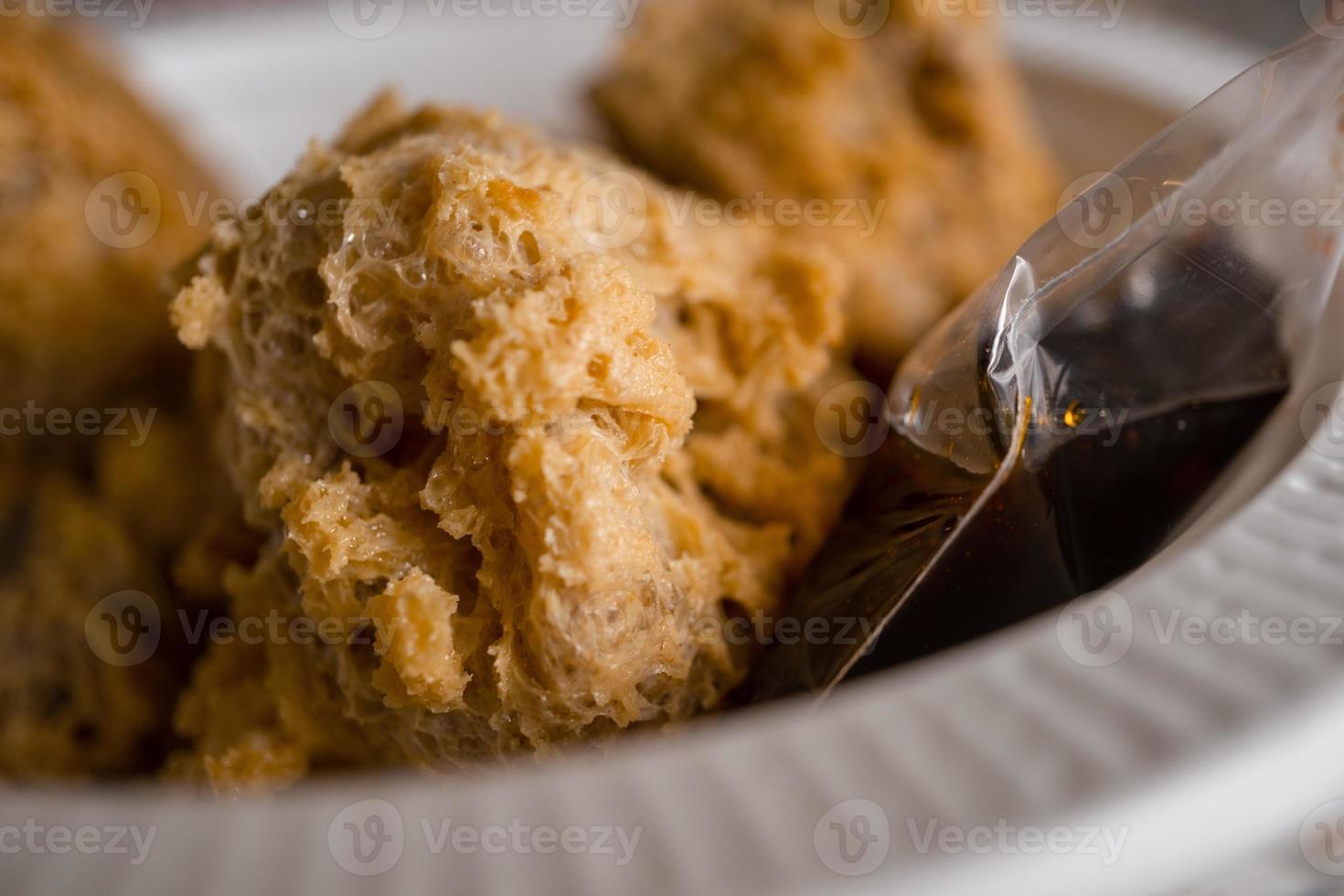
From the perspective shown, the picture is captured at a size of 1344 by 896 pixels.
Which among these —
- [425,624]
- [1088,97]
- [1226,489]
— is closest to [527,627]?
[425,624]

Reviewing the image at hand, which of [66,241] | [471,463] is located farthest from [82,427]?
[471,463]

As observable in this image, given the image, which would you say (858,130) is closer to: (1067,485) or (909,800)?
(1067,485)

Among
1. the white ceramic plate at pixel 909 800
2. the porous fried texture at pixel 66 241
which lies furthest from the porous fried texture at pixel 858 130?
the white ceramic plate at pixel 909 800

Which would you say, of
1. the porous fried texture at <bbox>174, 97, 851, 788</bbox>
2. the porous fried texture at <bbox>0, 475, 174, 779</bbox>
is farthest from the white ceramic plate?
the porous fried texture at <bbox>0, 475, 174, 779</bbox>

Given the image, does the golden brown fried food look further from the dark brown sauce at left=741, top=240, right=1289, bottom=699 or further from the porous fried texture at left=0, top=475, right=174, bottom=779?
the dark brown sauce at left=741, top=240, right=1289, bottom=699

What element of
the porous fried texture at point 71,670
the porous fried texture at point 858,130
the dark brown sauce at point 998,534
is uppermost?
the porous fried texture at point 858,130

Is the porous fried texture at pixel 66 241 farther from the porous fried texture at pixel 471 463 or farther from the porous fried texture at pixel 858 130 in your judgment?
the porous fried texture at pixel 858 130
